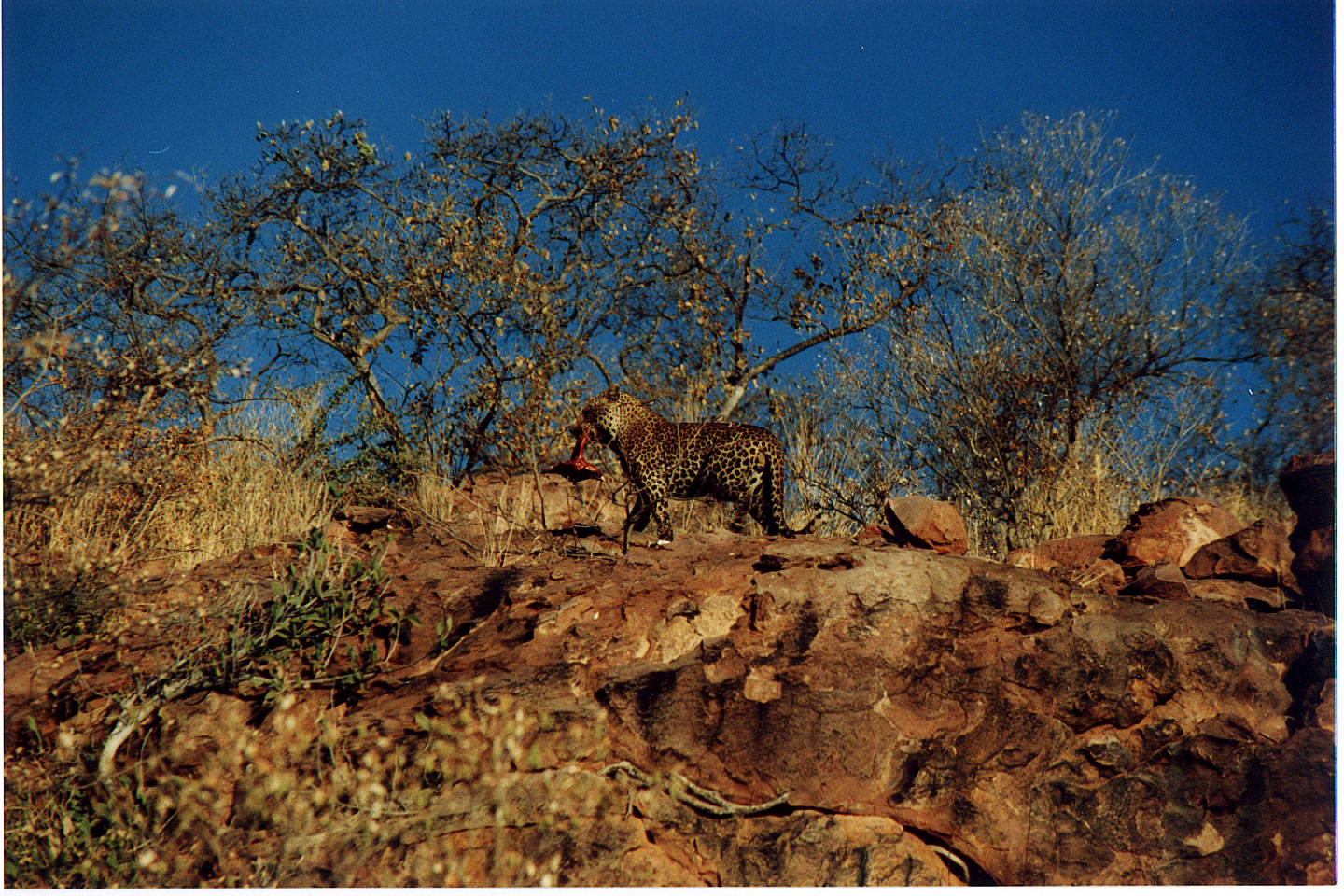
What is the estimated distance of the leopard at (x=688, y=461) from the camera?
289 inches

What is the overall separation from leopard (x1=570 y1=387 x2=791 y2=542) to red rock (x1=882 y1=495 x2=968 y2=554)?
1.61 meters

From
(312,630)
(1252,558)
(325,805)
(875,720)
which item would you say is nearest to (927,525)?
(1252,558)

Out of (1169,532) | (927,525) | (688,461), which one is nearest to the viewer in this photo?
(927,525)

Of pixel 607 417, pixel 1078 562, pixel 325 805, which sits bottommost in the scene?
pixel 325 805

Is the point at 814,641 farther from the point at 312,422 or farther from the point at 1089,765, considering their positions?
the point at 312,422

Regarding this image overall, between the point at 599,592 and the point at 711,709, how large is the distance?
1.00 meters

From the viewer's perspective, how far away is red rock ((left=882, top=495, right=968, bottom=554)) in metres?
5.79

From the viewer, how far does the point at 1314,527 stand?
17.2 feet

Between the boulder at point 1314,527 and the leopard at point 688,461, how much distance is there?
11.2 ft

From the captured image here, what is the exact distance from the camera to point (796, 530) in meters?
8.72

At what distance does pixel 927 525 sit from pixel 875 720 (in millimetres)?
2023

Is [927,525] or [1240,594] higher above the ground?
[927,525]

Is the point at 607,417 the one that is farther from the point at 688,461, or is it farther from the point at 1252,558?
the point at 1252,558

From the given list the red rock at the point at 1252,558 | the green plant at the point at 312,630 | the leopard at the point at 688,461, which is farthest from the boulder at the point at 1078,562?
the green plant at the point at 312,630
